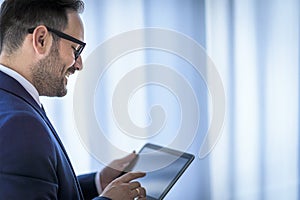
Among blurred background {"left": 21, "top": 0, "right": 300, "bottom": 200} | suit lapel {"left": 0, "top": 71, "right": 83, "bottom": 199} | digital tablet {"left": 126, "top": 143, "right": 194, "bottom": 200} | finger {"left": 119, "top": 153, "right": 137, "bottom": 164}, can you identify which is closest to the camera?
suit lapel {"left": 0, "top": 71, "right": 83, "bottom": 199}

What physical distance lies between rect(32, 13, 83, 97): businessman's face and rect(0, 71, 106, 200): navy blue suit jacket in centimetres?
7

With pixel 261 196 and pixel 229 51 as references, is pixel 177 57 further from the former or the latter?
pixel 261 196

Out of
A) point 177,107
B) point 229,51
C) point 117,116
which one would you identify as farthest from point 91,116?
point 229,51

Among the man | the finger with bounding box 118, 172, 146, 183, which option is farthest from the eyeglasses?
the finger with bounding box 118, 172, 146, 183

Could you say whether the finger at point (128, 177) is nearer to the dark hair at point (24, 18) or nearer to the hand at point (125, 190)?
the hand at point (125, 190)

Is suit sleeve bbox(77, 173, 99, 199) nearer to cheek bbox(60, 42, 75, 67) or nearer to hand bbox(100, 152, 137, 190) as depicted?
hand bbox(100, 152, 137, 190)

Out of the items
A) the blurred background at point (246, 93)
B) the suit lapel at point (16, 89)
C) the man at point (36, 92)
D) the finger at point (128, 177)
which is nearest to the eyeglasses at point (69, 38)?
the man at point (36, 92)

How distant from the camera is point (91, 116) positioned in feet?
5.96

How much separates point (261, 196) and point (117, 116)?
39.8 inches

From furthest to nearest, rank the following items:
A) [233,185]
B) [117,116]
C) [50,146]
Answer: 1. [233,185]
2. [117,116]
3. [50,146]

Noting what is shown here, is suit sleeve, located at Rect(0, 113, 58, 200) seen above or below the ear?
below

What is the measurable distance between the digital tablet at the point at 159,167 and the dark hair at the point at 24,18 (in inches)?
18.0

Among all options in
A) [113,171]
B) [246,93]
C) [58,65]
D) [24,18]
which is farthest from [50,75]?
[246,93]

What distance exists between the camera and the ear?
904 mm
